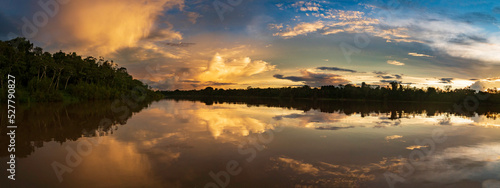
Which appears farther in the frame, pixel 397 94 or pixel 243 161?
pixel 397 94

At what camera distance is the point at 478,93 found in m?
112

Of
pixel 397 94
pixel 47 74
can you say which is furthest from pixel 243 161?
pixel 397 94

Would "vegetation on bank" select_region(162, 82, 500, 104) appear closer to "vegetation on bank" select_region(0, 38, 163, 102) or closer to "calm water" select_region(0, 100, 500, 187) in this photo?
"vegetation on bank" select_region(0, 38, 163, 102)

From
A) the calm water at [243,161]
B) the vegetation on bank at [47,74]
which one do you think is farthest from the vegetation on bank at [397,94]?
the calm water at [243,161]

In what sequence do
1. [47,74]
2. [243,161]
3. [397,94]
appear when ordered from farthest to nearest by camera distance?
1. [397,94]
2. [47,74]
3. [243,161]

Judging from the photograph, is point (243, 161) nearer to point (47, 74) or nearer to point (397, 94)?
point (47, 74)

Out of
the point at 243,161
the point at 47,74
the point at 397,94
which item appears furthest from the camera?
the point at 397,94

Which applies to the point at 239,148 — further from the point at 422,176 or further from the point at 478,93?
the point at 478,93

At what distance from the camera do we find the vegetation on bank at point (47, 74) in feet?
140

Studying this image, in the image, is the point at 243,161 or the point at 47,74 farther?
the point at 47,74

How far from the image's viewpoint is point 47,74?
56219mm

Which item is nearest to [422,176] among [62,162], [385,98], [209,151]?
[209,151]

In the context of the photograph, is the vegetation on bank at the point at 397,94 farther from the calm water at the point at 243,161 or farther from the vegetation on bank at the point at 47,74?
the calm water at the point at 243,161

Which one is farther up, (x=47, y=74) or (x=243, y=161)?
(x=47, y=74)
